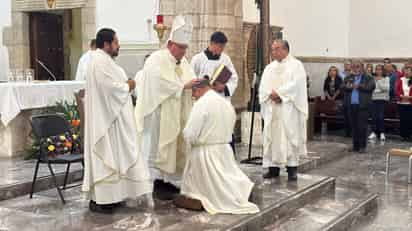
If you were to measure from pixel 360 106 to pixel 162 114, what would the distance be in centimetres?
516

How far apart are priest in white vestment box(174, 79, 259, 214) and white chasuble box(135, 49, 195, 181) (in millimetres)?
303

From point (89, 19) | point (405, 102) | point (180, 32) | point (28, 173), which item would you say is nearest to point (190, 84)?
point (180, 32)

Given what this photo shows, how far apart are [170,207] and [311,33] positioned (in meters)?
8.28

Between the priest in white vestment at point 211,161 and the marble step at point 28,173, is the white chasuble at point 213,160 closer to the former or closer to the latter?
the priest in white vestment at point 211,161

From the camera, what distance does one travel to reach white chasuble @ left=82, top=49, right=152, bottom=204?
14.7 ft

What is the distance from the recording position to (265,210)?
16.0 ft

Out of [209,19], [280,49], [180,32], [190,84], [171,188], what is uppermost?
[209,19]

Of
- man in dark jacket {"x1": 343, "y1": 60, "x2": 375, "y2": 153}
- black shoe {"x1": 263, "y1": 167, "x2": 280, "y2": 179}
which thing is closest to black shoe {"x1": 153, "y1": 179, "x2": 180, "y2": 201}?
black shoe {"x1": 263, "y1": 167, "x2": 280, "y2": 179}

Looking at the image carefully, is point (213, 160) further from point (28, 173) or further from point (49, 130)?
point (28, 173)

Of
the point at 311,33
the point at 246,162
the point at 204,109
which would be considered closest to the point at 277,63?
the point at 246,162

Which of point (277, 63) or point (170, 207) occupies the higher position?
point (277, 63)

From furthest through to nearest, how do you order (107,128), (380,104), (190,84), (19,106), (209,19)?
(380,104)
(209,19)
(19,106)
(190,84)
(107,128)

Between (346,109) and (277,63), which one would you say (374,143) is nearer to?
(346,109)

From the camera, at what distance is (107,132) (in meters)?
4.50
